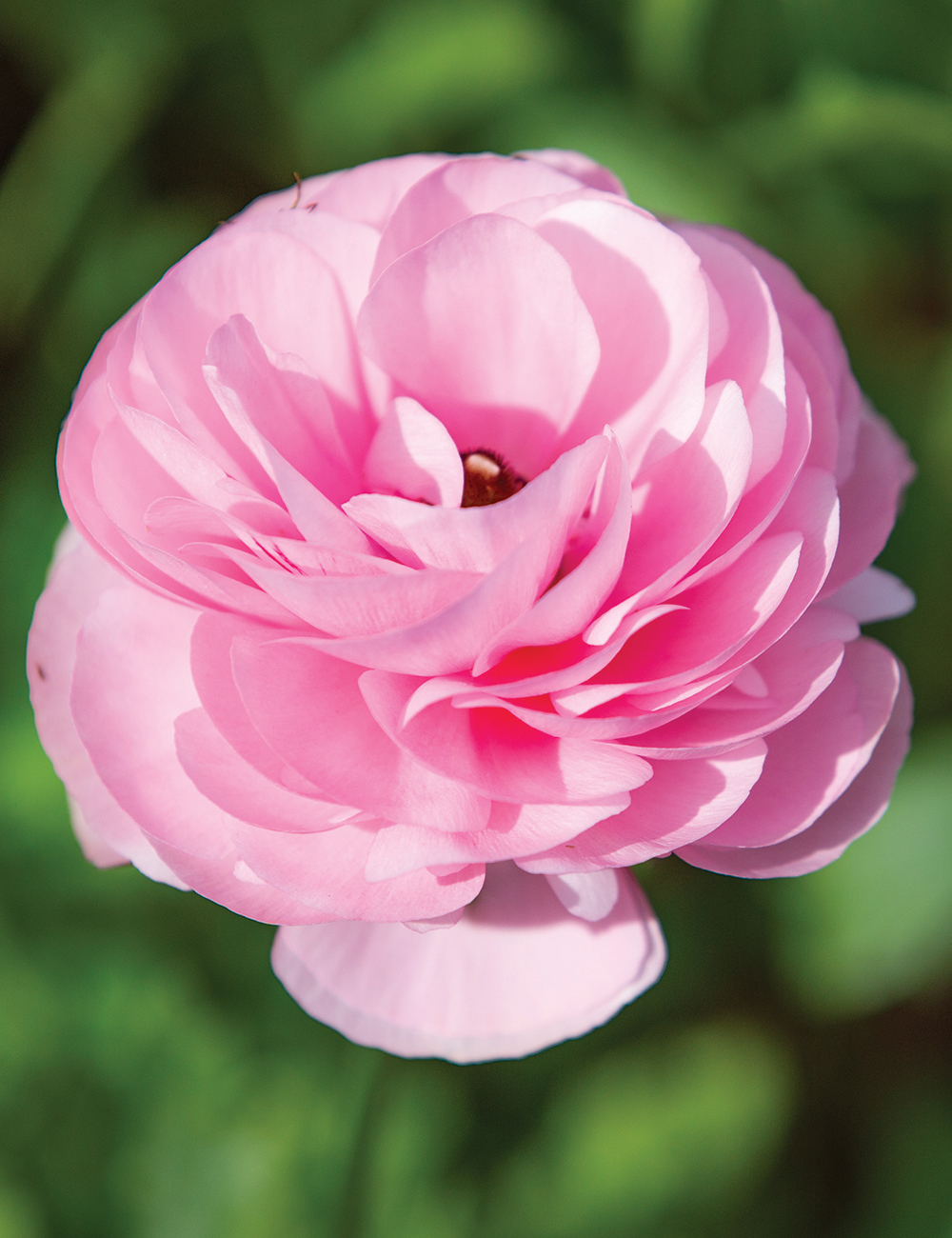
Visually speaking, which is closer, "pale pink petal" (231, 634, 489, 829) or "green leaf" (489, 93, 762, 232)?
"pale pink petal" (231, 634, 489, 829)

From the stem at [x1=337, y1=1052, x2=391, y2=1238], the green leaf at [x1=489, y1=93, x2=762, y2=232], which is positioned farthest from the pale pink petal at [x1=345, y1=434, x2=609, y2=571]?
the green leaf at [x1=489, y1=93, x2=762, y2=232]

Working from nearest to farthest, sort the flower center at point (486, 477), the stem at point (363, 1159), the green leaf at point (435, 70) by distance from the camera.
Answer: the flower center at point (486, 477) → the stem at point (363, 1159) → the green leaf at point (435, 70)

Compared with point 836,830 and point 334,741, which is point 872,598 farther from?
point 334,741

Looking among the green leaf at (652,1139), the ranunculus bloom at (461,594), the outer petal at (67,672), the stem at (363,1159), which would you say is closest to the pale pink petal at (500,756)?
the ranunculus bloom at (461,594)

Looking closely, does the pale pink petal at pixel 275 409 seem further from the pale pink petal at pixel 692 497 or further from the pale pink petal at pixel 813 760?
the pale pink petal at pixel 813 760

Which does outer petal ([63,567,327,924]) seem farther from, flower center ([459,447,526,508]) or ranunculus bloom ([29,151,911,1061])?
flower center ([459,447,526,508])

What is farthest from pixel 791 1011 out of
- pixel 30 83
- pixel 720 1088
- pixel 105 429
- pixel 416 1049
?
pixel 30 83

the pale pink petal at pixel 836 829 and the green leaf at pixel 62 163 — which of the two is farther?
the green leaf at pixel 62 163

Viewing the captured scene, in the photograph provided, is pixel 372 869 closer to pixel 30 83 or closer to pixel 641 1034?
pixel 641 1034
